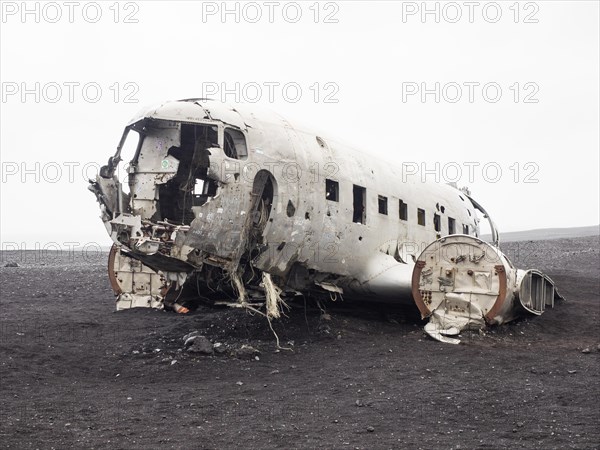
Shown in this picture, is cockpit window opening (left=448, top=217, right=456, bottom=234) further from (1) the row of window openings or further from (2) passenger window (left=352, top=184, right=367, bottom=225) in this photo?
(2) passenger window (left=352, top=184, right=367, bottom=225)

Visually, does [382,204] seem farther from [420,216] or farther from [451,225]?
[451,225]

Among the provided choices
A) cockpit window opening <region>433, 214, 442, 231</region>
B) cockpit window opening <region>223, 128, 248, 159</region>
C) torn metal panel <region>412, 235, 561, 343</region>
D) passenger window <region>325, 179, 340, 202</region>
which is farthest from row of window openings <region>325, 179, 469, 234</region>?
cockpit window opening <region>223, 128, 248, 159</region>

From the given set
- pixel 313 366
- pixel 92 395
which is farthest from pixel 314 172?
pixel 92 395

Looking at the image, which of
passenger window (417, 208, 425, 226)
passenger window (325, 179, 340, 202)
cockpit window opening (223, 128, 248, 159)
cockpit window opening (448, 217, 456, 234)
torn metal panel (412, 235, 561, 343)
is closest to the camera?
cockpit window opening (223, 128, 248, 159)

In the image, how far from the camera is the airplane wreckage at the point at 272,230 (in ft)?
35.2

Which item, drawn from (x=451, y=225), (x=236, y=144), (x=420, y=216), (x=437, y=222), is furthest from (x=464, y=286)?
(x=451, y=225)

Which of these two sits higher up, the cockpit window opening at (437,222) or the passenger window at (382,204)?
the passenger window at (382,204)

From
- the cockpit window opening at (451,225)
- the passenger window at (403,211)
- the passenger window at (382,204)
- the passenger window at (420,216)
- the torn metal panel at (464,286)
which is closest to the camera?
the torn metal panel at (464,286)

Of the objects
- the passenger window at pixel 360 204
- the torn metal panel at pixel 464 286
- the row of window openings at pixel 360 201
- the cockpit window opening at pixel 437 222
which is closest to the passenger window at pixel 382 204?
the row of window openings at pixel 360 201

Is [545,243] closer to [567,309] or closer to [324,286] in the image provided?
[567,309]

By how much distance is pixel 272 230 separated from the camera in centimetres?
1127

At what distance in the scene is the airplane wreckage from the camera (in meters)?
10.7

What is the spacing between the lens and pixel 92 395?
9.38m

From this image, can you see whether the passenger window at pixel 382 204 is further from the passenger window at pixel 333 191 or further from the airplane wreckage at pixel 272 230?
the passenger window at pixel 333 191
